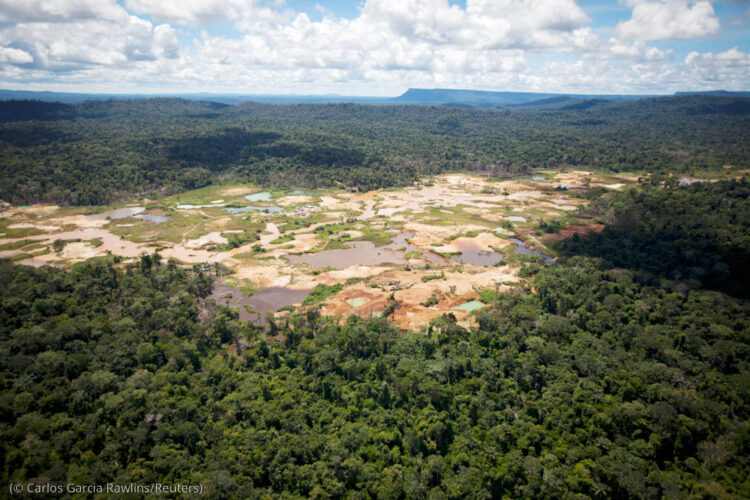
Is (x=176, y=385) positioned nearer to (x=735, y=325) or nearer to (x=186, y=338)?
(x=186, y=338)

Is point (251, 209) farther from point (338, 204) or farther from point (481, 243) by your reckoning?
point (481, 243)

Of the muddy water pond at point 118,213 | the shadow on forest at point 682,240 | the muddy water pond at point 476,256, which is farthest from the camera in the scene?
the muddy water pond at point 118,213

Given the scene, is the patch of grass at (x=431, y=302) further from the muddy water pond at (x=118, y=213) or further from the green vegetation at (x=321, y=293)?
the muddy water pond at (x=118, y=213)

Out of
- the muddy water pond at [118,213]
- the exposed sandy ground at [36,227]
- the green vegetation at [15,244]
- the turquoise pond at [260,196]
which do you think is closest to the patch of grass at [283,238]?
the turquoise pond at [260,196]

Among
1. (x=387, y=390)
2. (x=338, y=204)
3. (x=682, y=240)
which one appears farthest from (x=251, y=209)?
(x=682, y=240)

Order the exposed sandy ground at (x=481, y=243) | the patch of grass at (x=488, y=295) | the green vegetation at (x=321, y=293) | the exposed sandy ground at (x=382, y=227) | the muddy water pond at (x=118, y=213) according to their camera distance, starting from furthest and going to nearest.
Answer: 1. the muddy water pond at (x=118, y=213)
2. the exposed sandy ground at (x=481, y=243)
3. the exposed sandy ground at (x=382, y=227)
4. the green vegetation at (x=321, y=293)
5. the patch of grass at (x=488, y=295)
